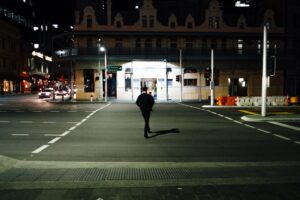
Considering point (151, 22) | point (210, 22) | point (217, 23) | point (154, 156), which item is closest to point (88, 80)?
point (151, 22)

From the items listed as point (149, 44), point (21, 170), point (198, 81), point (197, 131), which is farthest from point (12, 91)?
point (21, 170)

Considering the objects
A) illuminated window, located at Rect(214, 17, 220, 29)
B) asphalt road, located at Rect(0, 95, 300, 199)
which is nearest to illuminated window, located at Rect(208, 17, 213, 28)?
illuminated window, located at Rect(214, 17, 220, 29)

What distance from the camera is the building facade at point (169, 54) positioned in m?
46.4

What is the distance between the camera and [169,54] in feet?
154

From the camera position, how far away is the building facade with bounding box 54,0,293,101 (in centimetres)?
4644

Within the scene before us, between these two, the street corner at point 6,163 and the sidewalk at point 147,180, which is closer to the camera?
the sidewalk at point 147,180

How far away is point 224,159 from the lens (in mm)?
9914

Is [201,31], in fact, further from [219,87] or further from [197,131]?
[197,131]

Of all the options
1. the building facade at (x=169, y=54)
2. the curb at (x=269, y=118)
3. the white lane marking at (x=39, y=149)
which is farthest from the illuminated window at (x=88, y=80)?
the white lane marking at (x=39, y=149)

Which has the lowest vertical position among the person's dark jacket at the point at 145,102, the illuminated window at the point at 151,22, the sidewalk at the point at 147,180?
the sidewalk at the point at 147,180

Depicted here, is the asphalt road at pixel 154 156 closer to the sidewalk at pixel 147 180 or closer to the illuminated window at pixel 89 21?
the sidewalk at pixel 147 180

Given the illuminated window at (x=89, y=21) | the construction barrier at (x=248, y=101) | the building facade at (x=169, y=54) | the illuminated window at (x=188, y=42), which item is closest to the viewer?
the construction barrier at (x=248, y=101)

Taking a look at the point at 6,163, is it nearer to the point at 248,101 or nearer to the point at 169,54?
the point at 248,101

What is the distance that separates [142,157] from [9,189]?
13.4 ft
